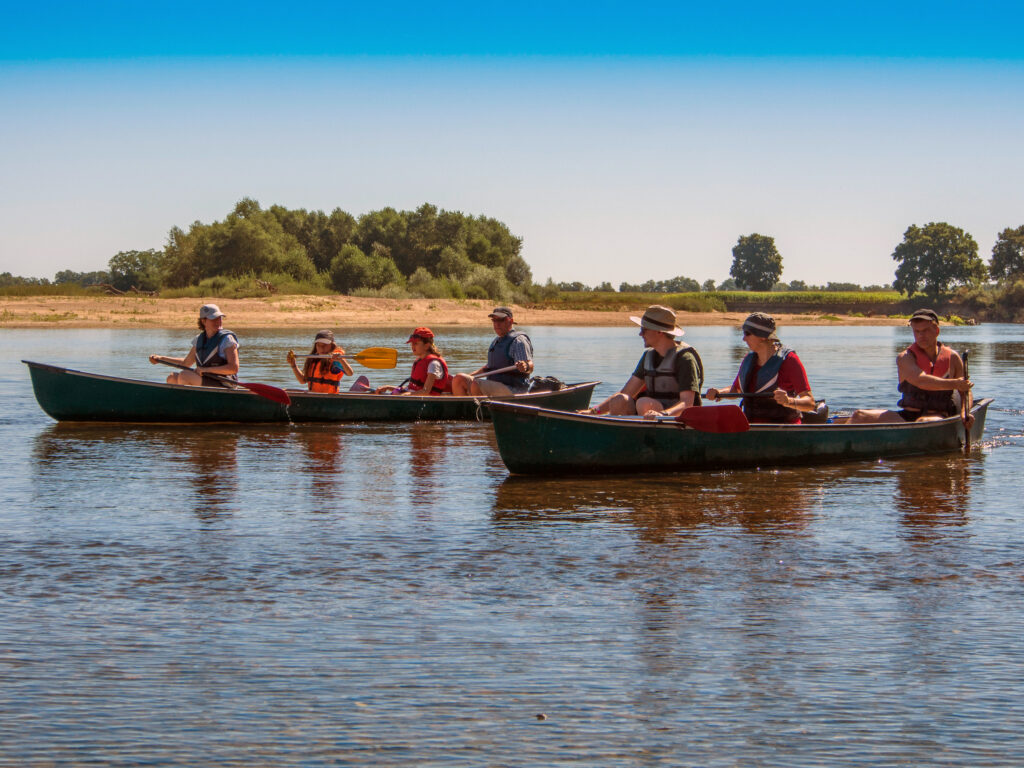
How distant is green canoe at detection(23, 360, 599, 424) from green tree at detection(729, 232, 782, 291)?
138630mm

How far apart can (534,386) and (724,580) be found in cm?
778

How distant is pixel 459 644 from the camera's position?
535cm

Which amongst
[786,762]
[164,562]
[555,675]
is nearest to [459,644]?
[555,675]

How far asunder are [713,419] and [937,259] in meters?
106

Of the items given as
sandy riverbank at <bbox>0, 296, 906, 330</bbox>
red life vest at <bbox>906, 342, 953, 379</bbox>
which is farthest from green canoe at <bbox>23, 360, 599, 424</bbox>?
sandy riverbank at <bbox>0, 296, 906, 330</bbox>

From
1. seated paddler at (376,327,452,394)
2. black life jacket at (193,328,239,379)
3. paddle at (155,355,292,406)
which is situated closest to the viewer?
seated paddler at (376,327,452,394)

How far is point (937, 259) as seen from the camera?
355 ft

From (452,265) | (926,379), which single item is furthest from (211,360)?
(452,265)

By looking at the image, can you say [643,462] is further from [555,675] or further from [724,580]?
[555,675]

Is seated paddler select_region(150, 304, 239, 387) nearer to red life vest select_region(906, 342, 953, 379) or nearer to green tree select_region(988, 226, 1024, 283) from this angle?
red life vest select_region(906, 342, 953, 379)

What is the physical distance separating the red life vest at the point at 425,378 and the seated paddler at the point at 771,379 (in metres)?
4.89

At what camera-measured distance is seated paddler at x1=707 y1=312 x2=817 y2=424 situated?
10227 mm

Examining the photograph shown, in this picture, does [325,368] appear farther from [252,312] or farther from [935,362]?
[252,312]

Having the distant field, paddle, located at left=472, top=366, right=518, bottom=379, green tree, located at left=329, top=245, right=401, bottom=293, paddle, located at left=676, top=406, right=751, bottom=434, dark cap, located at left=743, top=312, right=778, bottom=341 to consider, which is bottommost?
paddle, located at left=676, top=406, right=751, bottom=434
